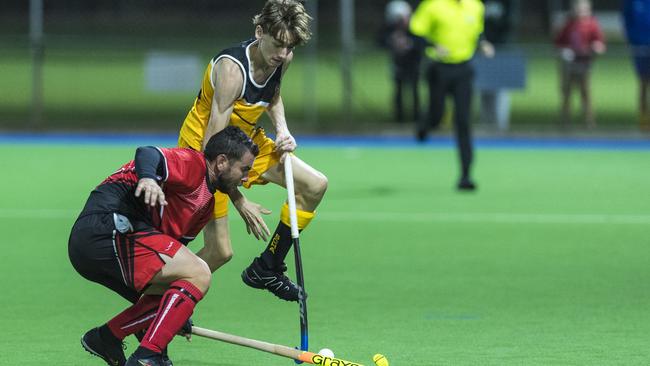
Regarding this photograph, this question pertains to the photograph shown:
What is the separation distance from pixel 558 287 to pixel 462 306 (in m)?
0.95

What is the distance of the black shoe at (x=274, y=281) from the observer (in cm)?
763

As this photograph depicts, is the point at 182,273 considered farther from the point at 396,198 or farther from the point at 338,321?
the point at 396,198

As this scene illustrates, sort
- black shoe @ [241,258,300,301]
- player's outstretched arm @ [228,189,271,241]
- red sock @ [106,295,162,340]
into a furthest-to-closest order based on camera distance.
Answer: black shoe @ [241,258,300,301] → player's outstretched arm @ [228,189,271,241] → red sock @ [106,295,162,340]

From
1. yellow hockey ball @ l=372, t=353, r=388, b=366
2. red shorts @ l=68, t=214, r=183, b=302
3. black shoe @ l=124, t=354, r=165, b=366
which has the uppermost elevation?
red shorts @ l=68, t=214, r=183, b=302

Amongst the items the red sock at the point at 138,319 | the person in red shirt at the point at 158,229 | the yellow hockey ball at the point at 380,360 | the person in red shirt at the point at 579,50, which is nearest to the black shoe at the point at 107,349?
the red sock at the point at 138,319

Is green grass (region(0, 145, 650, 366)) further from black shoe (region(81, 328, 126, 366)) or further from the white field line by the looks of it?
black shoe (region(81, 328, 126, 366))

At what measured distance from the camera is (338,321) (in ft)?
25.7

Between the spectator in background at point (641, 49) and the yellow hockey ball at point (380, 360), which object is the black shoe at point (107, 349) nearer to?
the yellow hockey ball at point (380, 360)

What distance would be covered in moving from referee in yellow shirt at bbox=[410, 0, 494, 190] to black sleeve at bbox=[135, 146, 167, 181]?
8.18 metres

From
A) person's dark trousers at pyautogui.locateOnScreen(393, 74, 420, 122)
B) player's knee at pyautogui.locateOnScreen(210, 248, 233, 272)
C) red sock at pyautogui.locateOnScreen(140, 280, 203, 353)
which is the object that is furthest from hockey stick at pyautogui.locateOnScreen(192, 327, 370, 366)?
person's dark trousers at pyautogui.locateOnScreen(393, 74, 420, 122)

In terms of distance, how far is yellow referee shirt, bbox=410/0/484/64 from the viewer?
14008 millimetres

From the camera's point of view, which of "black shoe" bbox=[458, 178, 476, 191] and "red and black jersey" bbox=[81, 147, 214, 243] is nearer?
"red and black jersey" bbox=[81, 147, 214, 243]

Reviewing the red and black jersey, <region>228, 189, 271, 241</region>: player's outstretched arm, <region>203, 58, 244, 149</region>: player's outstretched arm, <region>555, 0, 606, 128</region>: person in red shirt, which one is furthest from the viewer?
<region>555, 0, 606, 128</region>: person in red shirt

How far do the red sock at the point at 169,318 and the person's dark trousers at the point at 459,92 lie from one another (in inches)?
322
